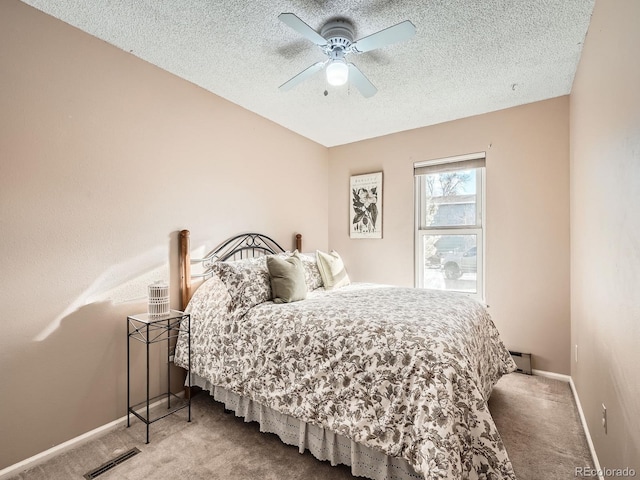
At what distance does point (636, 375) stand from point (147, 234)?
2.84 metres

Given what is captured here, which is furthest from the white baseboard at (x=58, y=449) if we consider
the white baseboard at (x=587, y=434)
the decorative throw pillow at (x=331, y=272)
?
the white baseboard at (x=587, y=434)

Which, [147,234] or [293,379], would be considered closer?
[293,379]

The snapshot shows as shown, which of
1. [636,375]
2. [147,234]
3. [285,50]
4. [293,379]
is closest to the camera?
[636,375]

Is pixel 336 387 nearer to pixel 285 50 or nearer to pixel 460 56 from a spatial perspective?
pixel 285 50

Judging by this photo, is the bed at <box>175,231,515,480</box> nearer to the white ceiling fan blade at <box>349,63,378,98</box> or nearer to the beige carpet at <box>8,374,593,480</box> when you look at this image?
the beige carpet at <box>8,374,593,480</box>

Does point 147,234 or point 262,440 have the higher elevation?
point 147,234

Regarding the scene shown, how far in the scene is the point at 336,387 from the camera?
5.73 ft

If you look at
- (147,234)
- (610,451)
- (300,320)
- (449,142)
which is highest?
(449,142)

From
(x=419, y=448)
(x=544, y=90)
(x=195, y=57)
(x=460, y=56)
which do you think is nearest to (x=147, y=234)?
(x=195, y=57)

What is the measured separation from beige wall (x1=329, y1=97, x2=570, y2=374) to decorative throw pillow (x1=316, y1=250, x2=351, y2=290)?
1055mm

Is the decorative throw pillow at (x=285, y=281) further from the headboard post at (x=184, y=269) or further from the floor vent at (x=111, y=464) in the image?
the floor vent at (x=111, y=464)

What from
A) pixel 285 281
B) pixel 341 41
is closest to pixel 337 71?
pixel 341 41

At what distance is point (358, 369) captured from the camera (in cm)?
170

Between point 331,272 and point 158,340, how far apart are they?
160 centimetres
